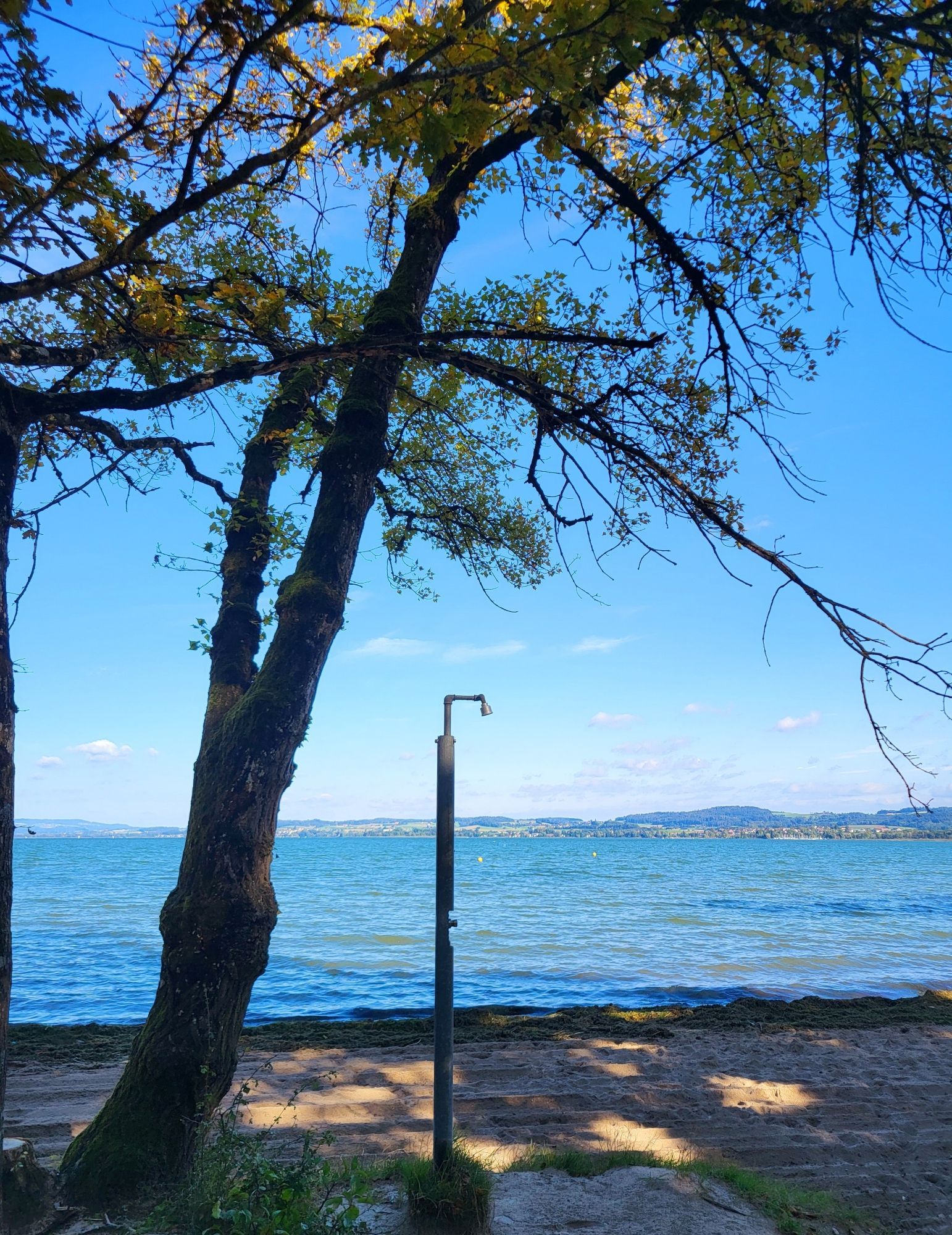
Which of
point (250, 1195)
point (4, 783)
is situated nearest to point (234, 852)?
point (4, 783)

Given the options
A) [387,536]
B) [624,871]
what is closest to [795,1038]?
[387,536]

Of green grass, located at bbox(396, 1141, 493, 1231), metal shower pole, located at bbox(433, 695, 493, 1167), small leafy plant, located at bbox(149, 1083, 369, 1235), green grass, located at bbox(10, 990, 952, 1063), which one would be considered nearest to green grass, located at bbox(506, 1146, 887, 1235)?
green grass, located at bbox(396, 1141, 493, 1231)

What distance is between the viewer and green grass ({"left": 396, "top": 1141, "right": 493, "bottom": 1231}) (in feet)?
16.3

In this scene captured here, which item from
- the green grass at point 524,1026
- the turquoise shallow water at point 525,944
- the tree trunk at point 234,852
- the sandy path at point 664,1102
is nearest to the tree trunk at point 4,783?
the tree trunk at point 234,852

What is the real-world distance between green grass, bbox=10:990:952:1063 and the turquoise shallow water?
1544 mm

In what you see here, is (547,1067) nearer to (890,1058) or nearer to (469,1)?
(890,1058)

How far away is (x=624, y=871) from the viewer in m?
65.9

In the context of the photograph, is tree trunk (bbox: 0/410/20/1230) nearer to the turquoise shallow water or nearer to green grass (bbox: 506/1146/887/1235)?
green grass (bbox: 506/1146/887/1235)

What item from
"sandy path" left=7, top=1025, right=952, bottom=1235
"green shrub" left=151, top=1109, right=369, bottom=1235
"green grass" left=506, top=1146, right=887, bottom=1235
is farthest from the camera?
"sandy path" left=7, top=1025, right=952, bottom=1235

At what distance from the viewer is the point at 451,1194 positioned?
5008mm

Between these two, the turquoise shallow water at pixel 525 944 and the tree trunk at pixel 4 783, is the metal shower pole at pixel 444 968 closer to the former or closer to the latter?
the tree trunk at pixel 4 783

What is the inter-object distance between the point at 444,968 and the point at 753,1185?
3.02 meters

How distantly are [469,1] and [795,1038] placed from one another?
44.1 feet

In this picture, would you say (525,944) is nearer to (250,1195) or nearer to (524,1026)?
(524,1026)
